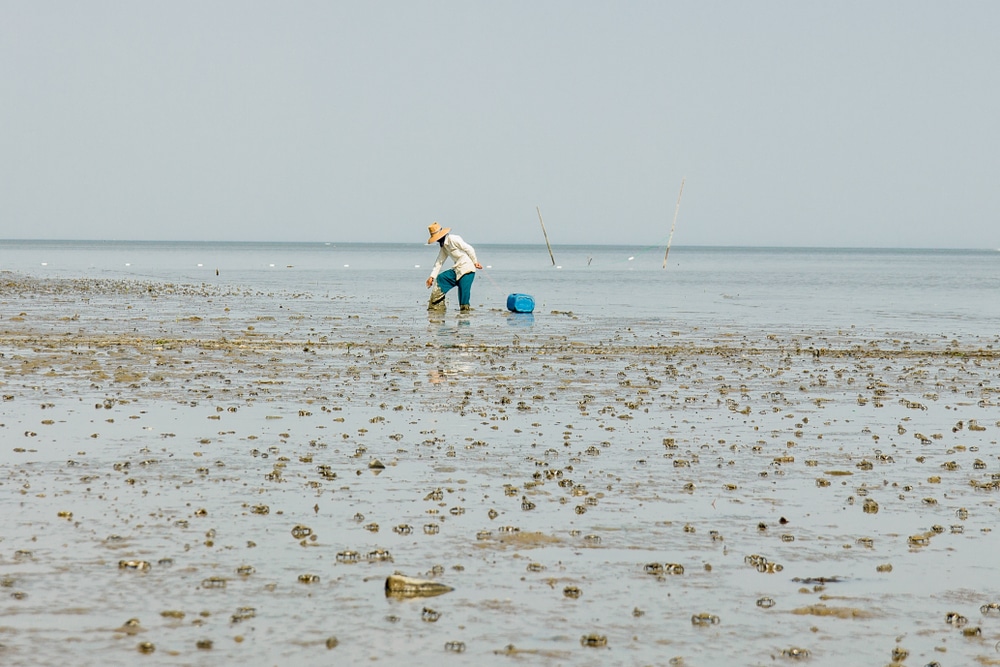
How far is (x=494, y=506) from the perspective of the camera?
9.45m

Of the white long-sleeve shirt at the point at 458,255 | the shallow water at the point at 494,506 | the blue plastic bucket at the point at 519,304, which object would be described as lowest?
the shallow water at the point at 494,506

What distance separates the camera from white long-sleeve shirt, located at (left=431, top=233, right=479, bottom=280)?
32125 mm

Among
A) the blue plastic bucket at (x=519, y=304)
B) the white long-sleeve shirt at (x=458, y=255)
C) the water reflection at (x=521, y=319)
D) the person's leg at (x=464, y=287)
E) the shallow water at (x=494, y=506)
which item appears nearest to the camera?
the shallow water at (x=494, y=506)

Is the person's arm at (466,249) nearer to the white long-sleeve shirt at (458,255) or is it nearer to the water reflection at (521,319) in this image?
the white long-sleeve shirt at (458,255)

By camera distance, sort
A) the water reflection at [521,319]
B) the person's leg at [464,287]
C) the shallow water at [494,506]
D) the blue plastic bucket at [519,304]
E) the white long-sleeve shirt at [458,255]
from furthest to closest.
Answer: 1. the blue plastic bucket at [519,304]
2. the person's leg at [464,287]
3. the white long-sleeve shirt at [458,255]
4. the water reflection at [521,319]
5. the shallow water at [494,506]

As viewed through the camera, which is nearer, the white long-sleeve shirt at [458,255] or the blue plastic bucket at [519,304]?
the white long-sleeve shirt at [458,255]

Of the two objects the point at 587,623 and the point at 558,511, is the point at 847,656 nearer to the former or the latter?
the point at 587,623

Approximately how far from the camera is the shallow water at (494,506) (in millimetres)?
6559

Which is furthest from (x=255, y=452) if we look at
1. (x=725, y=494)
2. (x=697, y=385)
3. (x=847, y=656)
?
(x=697, y=385)

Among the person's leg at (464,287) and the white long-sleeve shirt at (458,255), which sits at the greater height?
the white long-sleeve shirt at (458,255)

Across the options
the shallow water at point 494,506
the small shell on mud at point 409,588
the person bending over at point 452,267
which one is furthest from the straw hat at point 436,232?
the small shell on mud at point 409,588

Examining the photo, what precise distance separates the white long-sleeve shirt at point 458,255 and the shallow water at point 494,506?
11.5m

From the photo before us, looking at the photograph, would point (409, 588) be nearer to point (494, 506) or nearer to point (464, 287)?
point (494, 506)

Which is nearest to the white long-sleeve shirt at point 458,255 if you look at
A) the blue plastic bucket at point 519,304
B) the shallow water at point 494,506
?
the blue plastic bucket at point 519,304
